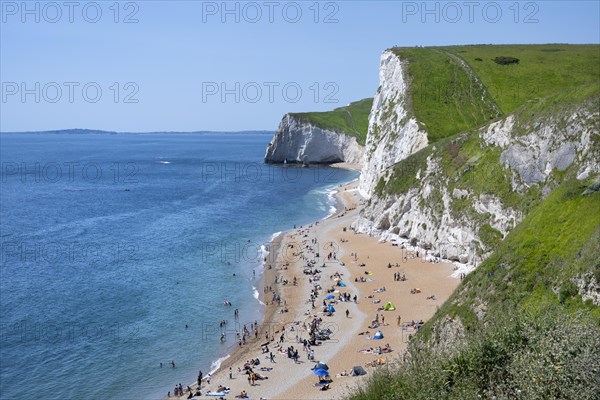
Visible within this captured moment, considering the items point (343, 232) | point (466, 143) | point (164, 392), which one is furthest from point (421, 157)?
point (164, 392)

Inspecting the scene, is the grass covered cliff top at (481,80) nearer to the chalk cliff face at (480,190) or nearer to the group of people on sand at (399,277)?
the chalk cliff face at (480,190)

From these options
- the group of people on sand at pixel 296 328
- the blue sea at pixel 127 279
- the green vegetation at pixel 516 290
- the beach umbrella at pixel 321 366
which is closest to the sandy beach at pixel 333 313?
the group of people on sand at pixel 296 328

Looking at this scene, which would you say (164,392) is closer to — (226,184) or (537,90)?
(537,90)

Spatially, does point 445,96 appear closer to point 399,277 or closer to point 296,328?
point 399,277

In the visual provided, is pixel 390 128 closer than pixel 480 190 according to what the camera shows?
No

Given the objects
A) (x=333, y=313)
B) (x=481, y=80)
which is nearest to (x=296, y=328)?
(x=333, y=313)

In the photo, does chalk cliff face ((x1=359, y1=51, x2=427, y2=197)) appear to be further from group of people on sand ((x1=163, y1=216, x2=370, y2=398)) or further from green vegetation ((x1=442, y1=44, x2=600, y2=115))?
group of people on sand ((x1=163, y1=216, x2=370, y2=398))
